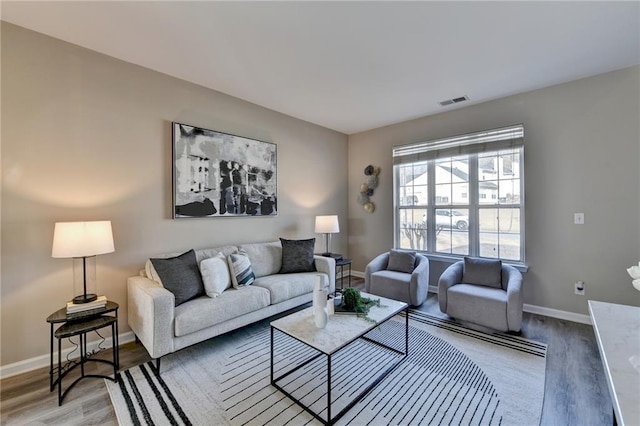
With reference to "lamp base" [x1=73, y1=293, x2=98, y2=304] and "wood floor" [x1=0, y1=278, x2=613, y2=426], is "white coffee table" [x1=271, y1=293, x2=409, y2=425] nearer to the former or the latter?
"wood floor" [x1=0, y1=278, x2=613, y2=426]

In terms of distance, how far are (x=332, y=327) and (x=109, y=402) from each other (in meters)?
1.61

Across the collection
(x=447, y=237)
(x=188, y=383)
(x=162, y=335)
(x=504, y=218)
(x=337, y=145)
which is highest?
(x=337, y=145)

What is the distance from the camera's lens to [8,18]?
2119 mm

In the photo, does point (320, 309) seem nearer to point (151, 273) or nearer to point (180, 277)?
point (180, 277)

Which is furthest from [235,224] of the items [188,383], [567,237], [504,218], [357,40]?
[567,237]

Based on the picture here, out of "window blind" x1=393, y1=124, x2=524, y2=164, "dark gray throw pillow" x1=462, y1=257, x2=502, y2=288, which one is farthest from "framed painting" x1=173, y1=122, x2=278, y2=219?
"dark gray throw pillow" x1=462, y1=257, x2=502, y2=288

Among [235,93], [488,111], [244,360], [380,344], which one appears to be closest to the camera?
[244,360]

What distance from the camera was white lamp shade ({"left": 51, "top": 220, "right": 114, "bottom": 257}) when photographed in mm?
2025

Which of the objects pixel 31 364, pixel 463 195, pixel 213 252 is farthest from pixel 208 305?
pixel 463 195

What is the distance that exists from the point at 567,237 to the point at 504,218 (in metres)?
0.65

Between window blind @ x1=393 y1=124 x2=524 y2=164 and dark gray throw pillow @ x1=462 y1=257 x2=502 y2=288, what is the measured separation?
1.51m

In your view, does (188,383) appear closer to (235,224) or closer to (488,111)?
(235,224)

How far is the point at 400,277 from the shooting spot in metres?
3.55

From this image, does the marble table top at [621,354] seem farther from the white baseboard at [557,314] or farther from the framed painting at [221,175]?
the framed painting at [221,175]
